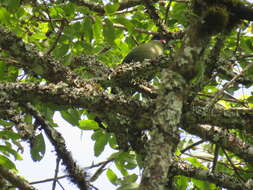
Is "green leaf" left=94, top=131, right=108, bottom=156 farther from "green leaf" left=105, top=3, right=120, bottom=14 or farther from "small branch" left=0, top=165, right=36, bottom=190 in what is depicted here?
"green leaf" left=105, top=3, right=120, bottom=14

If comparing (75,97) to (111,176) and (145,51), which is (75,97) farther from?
(145,51)

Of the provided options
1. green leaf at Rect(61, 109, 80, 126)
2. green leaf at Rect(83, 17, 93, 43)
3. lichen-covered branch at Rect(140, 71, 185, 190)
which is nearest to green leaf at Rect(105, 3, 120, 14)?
green leaf at Rect(83, 17, 93, 43)

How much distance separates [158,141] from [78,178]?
26.8 inches

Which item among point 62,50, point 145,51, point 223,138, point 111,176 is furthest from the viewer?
point 145,51

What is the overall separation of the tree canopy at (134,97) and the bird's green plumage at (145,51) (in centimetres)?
34

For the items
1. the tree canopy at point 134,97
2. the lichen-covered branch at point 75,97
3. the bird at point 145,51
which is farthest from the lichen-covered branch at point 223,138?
the bird at point 145,51

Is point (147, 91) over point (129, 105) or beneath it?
beneath

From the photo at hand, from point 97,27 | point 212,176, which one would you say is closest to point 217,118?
point 212,176

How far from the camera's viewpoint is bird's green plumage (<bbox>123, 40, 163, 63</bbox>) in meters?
3.76

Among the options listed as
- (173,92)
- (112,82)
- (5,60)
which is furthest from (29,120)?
(173,92)

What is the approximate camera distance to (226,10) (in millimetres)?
1891

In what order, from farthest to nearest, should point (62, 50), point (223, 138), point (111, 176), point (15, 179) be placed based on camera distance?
point (62, 50) < point (111, 176) < point (15, 179) < point (223, 138)

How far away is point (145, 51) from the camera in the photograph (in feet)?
13.0

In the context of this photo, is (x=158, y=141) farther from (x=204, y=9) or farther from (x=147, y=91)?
(x=147, y=91)
